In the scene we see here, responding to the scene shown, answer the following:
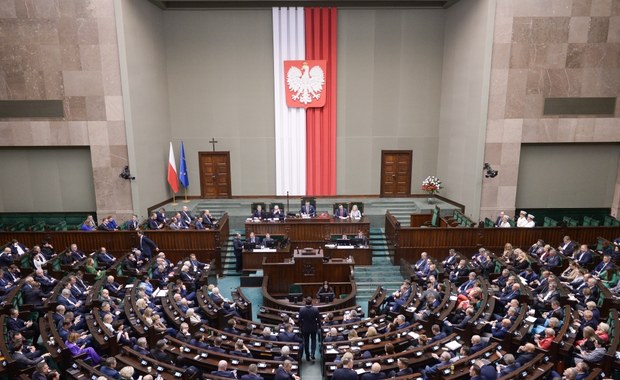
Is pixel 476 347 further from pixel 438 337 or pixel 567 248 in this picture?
pixel 567 248

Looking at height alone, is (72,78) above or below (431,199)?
above

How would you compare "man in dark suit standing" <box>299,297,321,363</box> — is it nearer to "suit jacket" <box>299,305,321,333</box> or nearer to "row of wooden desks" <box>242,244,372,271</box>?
"suit jacket" <box>299,305,321,333</box>

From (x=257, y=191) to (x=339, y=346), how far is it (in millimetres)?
11617

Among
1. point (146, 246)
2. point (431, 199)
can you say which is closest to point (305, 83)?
point (431, 199)

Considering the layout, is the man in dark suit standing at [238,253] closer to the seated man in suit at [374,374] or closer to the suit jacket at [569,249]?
the seated man in suit at [374,374]

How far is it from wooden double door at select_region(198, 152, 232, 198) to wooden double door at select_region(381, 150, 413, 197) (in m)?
6.93

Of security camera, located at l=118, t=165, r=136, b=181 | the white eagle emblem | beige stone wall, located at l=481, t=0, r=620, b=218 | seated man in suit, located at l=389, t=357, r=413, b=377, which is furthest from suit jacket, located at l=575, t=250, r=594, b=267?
security camera, located at l=118, t=165, r=136, b=181

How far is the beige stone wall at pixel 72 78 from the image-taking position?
14586 millimetres

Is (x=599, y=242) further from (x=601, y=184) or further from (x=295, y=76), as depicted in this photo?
(x=295, y=76)

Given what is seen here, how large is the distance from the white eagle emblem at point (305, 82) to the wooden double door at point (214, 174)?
4060 millimetres

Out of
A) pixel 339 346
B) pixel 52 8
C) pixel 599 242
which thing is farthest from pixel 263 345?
pixel 52 8

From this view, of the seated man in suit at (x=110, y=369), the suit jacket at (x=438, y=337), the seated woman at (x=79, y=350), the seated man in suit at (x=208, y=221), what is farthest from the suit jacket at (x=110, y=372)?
the seated man in suit at (x=208, y=221)

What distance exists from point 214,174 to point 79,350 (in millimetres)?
11934

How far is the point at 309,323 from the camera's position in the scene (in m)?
8.48
